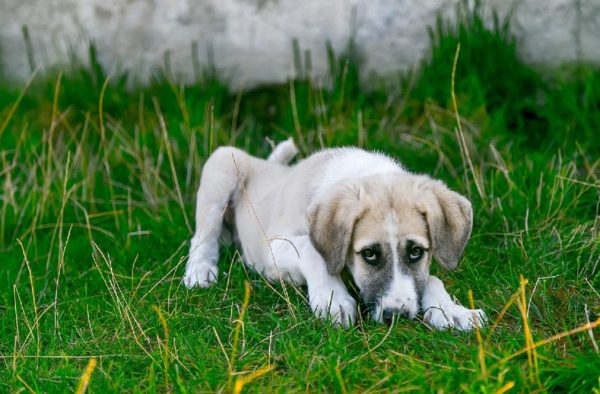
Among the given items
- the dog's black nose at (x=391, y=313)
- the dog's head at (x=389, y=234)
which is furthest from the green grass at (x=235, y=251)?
the dog's head at (x=389, y=234)

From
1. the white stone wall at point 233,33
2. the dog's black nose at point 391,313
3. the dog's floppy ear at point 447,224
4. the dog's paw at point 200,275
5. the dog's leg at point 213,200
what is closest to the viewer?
the dog's black nose at point 391,313

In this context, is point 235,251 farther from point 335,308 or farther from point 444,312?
point 444,312

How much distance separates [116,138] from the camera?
696cm

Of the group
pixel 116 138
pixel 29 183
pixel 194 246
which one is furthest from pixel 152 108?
pixel 194 246

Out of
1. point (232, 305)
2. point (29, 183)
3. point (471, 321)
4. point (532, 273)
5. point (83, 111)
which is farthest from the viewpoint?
point (83, 111)

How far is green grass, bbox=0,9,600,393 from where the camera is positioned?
13.4 feet

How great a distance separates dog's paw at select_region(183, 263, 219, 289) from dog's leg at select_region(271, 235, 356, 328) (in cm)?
46

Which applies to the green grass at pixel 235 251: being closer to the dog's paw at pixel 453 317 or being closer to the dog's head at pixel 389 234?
the dog's paw at pixel 453 317

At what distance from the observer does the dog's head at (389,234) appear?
439 cm

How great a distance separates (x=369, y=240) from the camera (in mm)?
4434

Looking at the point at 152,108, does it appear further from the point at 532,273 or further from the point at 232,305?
the point at 532,273

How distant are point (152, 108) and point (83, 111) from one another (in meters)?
0.51

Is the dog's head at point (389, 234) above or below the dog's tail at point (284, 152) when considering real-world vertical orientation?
above

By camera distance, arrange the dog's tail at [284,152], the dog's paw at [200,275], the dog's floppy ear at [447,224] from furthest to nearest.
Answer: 1. the dog's tail at [284,152]
2. the dog's paw at [200,275]
3. the dog's floppy ear at [447,224]
